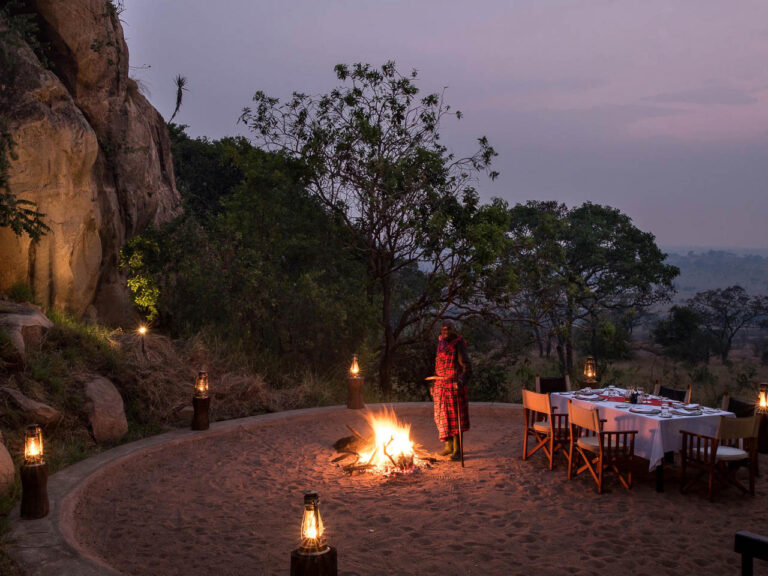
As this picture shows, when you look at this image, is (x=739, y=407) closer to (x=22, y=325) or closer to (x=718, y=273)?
(x=22, y=325)

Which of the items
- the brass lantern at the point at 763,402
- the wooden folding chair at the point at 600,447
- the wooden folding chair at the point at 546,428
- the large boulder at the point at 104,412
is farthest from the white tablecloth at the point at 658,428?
the large boulder at the point at 104,412

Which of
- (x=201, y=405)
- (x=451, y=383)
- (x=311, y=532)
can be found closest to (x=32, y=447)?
(x=311, y=532)

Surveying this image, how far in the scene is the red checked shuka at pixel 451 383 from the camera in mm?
8016

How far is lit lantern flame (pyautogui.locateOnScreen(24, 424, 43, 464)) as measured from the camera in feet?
18.6

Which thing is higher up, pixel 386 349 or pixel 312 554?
pixel 386 349

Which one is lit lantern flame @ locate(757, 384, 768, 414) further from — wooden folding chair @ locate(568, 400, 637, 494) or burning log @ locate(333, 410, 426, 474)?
burning log @ locate(333, 410, 426, 474)

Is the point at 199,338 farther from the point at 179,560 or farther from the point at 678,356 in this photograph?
the point at 678,356

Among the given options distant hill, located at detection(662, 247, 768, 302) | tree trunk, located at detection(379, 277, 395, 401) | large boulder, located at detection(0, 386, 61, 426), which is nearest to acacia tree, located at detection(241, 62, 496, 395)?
tree trunk, located at detection(379, 277, 395, 401)

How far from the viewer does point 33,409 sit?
766 centimetres

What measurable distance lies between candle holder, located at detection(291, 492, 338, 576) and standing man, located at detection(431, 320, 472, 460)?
4.06 meters

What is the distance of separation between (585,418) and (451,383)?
1.74 metres

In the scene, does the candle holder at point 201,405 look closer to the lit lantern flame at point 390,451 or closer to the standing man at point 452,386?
the lit lantern flame at point 390,451

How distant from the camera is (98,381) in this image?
8.95 metres

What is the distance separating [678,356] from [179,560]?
24.4 meters
